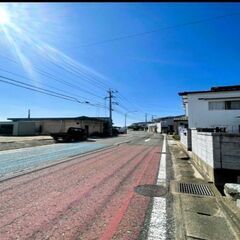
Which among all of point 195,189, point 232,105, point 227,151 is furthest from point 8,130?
point 227,151

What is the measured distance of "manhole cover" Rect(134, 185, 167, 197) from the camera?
6.88m

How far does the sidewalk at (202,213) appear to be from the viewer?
438 centimetres

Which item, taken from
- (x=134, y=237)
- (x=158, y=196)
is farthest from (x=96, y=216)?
(x=158, y=196)

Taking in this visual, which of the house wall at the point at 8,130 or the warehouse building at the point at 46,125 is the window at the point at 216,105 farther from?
the house wall at the point at 8,130

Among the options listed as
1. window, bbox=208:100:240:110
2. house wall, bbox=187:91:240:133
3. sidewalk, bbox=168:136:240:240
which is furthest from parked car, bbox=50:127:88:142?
sidewalk, bbox=168:136:240:240

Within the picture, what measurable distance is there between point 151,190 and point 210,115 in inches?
868

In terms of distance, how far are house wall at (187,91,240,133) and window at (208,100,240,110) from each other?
0.34 metres

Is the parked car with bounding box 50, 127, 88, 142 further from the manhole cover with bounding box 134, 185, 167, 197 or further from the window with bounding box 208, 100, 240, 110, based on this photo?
the manhole cover with bounding box 134, 185, 167, 197

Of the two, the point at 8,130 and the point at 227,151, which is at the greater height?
the point at 8,130

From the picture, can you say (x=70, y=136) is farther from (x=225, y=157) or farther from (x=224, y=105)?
(x=225, y=157)

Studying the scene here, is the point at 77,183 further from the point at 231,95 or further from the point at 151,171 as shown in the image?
the point at 231,95

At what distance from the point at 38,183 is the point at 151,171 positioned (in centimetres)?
483

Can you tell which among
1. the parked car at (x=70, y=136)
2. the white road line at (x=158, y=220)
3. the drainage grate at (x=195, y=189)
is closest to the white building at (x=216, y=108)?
the parked car at (x=70, y=136)

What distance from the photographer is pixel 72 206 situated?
5668 mm
